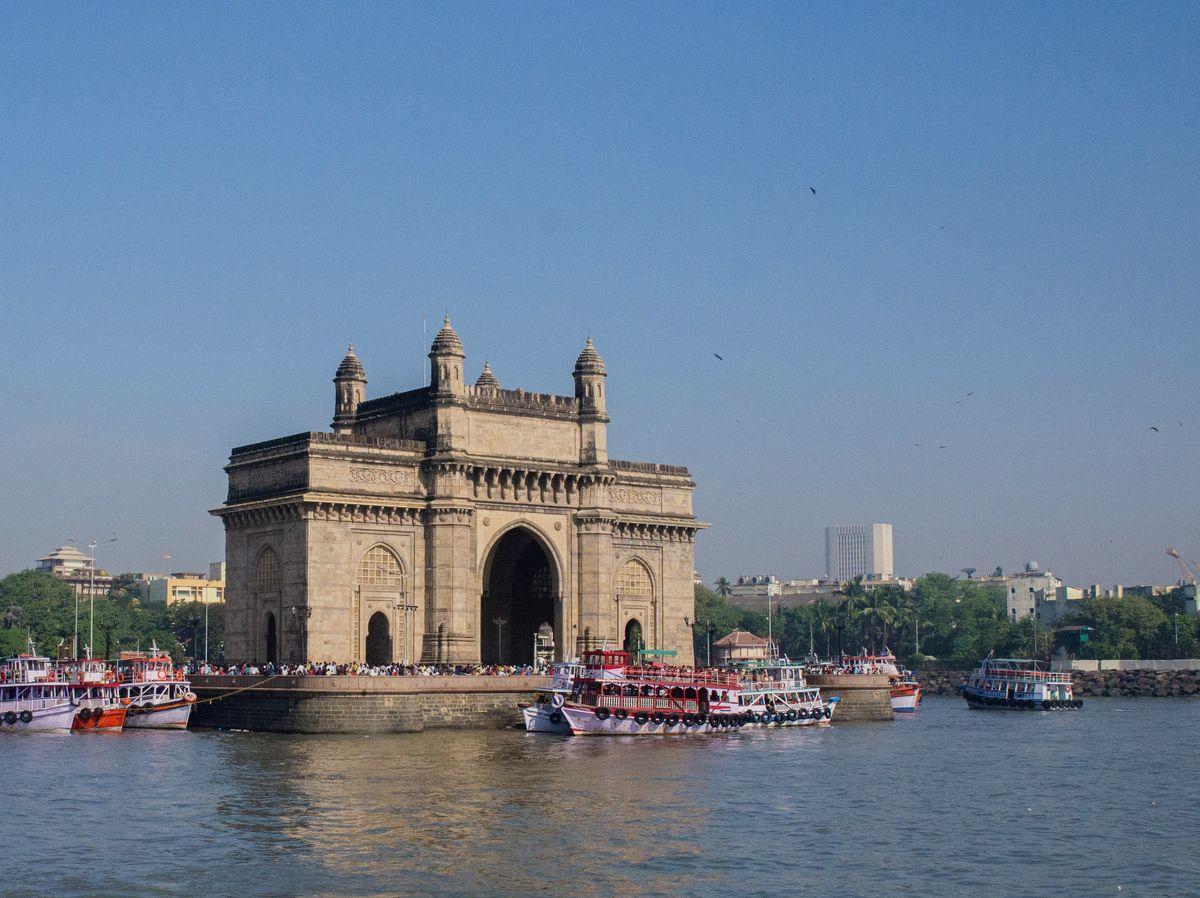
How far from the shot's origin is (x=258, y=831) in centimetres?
3891

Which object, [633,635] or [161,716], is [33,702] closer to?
[161,716]

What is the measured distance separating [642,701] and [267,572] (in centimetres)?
1780

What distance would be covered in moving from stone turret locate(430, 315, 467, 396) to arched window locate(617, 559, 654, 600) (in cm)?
1332

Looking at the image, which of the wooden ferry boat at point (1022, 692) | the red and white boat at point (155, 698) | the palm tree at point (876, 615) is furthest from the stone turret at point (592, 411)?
the palm tree at point (876, 615)

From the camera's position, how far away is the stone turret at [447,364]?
72438 millimetres

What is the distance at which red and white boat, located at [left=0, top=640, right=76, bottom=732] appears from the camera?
67500mm

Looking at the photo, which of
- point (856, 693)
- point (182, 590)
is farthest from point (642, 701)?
point (182, 590)

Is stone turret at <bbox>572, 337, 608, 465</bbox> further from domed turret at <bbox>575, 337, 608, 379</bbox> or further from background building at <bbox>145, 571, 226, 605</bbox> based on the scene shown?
background building at <bbox>145, 571, 226, 605</bbox>

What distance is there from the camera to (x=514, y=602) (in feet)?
266

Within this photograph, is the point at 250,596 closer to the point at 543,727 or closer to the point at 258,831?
Answer: the point at 543,727

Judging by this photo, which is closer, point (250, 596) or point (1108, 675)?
point (250, 596)

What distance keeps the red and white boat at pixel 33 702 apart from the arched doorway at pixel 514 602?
66.3ft

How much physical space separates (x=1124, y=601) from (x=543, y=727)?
83.7 m

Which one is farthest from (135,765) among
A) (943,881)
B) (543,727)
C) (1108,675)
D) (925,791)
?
(1108,675)
